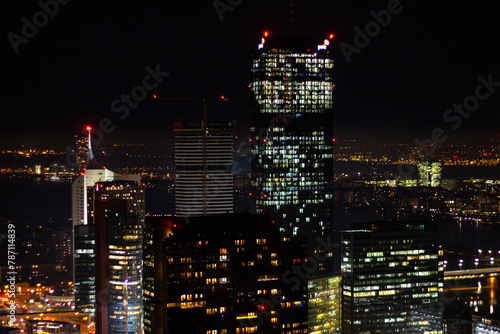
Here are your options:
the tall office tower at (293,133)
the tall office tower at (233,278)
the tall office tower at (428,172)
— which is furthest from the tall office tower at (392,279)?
the tall office tower at (428,172)

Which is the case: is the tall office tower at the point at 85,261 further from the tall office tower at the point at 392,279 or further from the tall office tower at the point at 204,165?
the tall office tower at the point at 392,279

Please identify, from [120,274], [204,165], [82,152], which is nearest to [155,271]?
[120,274]

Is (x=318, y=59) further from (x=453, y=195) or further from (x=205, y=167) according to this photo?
(x=453, y=195)

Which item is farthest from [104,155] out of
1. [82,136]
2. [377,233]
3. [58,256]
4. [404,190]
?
[404,190]

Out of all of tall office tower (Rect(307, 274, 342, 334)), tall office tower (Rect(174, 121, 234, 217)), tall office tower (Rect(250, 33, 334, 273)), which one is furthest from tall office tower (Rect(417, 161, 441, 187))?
tall office tower (Rect(307, 274, 342, 334))

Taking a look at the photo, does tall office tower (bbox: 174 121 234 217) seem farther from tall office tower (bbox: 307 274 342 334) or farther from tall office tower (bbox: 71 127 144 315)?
tall office tower (bbox: 307 274 342 334)
